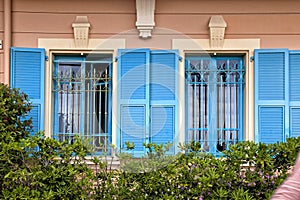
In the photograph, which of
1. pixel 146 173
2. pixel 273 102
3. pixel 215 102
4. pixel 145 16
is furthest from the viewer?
pixel 215 102

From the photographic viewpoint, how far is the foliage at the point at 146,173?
452cm

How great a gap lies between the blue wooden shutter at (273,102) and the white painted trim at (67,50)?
1.74m

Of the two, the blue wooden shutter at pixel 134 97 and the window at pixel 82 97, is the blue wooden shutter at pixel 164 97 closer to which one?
the blue wooden shutter at pixel 134 97

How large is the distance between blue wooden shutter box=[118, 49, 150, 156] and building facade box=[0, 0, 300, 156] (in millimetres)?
12

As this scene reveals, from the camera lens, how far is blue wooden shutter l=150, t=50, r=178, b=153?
18.6 ft

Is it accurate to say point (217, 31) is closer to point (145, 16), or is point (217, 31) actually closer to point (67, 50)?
point (145, 16)

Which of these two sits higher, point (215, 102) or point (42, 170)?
point (215, 102)

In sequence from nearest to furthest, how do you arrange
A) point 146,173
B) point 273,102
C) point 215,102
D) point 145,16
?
point 146,173 < point 273,102 < point 145,16 < point 215,102

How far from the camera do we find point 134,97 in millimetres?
5695

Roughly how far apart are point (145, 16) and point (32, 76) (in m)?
1.59

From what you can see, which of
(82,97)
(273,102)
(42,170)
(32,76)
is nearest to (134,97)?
(82,97)

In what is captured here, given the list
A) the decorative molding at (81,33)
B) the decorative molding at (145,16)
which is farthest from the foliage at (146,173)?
the decorative molding at (145,16)

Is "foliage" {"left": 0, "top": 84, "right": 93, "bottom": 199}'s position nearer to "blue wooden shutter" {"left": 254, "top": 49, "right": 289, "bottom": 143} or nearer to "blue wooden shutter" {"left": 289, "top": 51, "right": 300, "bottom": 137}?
"blue wooden shutter" {"left": 254, "top": 49, "right": 289, "bottom": 143}

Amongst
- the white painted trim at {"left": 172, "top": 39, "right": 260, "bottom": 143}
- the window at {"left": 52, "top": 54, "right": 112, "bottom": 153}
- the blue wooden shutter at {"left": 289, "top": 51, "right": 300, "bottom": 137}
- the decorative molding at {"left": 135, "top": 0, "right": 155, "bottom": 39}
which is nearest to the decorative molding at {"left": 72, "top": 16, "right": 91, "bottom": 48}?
the window at {"left": 52, "top": 54, "right": 112, "bottom": 153}
